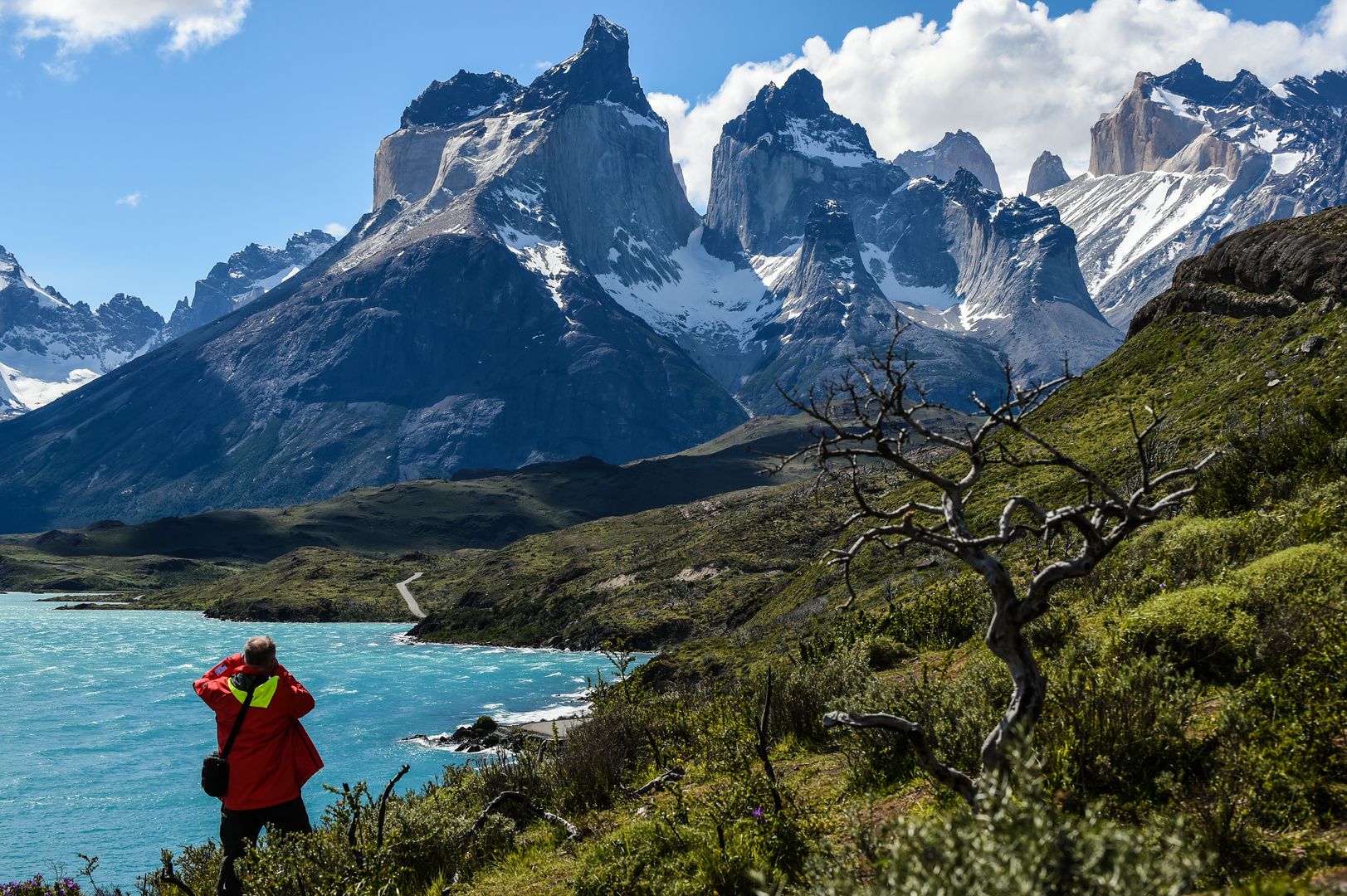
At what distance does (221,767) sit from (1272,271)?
34690 mm

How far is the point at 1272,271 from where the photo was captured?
94.2 ft

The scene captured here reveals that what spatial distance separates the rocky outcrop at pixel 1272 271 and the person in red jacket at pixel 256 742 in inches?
1188

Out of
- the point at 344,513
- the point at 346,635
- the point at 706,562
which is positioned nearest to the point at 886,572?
the point at 706,562

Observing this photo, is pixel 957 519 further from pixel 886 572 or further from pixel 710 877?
pixel 886 572

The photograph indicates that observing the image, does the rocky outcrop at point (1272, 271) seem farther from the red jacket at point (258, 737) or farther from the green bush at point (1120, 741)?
the red jacket at point (258, 737)

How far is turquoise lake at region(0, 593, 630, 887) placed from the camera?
2850cm

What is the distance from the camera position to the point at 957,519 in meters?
5.96

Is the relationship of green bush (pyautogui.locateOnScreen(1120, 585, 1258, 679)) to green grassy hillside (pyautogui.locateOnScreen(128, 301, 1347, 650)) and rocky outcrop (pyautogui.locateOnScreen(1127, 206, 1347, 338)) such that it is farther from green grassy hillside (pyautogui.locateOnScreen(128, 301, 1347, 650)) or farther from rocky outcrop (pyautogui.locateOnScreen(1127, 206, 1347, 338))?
rocky outcrop (pyautogui.locateOnScreen(1127, 206, 1347, 338))

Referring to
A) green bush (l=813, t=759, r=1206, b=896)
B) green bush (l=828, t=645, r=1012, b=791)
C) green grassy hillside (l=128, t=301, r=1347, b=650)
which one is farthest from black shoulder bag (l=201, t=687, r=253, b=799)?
green bush (l=813, t=759, r=1206, b=896)

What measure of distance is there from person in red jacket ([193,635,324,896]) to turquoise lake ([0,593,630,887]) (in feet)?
63.0

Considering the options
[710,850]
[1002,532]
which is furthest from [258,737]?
[1002,532]

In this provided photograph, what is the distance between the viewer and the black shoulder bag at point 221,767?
8.13 metres

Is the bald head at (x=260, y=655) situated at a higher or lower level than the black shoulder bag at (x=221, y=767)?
higher

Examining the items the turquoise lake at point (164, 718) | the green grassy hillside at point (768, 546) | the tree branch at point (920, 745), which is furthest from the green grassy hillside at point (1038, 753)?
the turquoise lake at point (164, 718)
